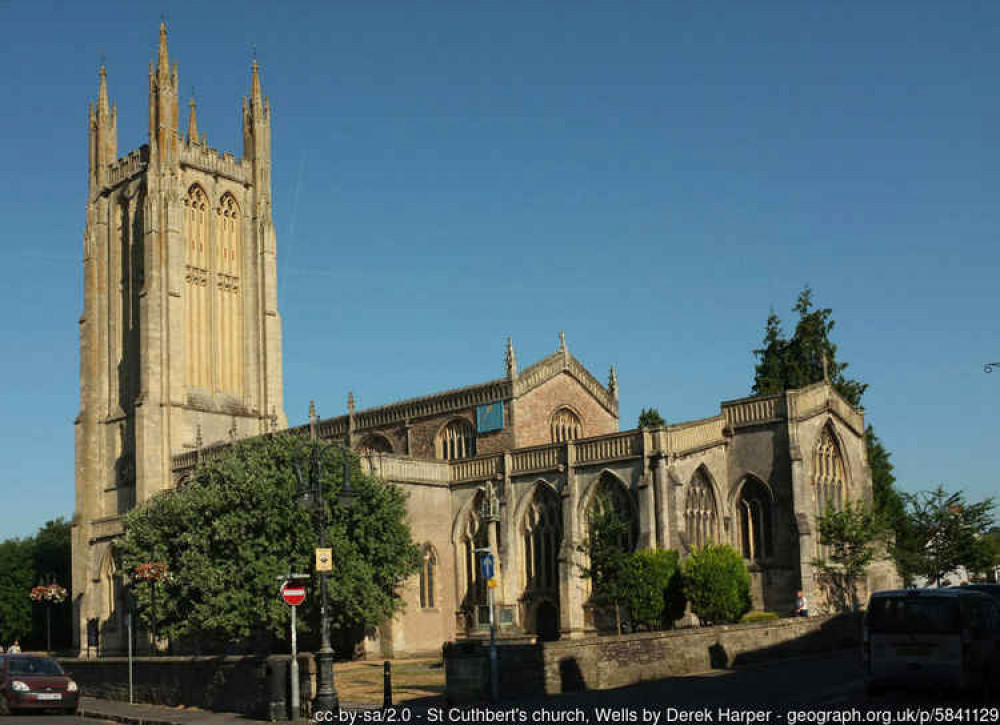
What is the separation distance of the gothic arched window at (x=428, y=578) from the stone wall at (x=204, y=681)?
15.5 metres

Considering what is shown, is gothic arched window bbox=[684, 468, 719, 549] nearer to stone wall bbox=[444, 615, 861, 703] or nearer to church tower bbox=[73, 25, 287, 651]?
stone wall bbox=[444, 615, 861, 703]

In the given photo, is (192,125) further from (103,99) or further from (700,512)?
(700,512)

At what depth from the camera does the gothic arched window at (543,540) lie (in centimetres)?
4612

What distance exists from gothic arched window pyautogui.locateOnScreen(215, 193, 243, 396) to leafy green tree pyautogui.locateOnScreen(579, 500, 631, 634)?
32275mm

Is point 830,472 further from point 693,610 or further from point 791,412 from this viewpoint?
point 693,610

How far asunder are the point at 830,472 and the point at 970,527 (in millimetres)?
6060

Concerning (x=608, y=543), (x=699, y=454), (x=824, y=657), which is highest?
(x=699, y=454)

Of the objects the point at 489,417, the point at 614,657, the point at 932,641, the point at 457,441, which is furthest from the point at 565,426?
the point at 932,641

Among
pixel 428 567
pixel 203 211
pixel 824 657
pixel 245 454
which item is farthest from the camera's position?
pixel 203 211

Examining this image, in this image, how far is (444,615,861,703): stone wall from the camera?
2419 centimetres

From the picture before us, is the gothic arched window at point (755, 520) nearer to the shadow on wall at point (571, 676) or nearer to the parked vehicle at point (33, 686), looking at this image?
the shadow on wall at point (571, 676)

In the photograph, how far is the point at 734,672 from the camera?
27.4 metres

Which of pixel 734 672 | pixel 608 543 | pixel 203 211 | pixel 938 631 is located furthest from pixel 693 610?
pixel 203 211

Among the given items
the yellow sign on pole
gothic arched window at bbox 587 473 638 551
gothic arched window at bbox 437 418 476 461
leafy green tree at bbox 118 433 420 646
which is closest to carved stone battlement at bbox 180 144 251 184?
gothic arched window at bbox 437 418 476 461
